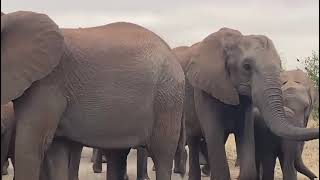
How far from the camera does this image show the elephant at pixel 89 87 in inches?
249

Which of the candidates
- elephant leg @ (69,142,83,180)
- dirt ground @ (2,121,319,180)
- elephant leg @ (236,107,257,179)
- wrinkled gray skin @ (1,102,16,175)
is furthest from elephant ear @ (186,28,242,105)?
dirt ground @ (2,121,319,180)

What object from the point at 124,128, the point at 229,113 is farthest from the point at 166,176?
the point at 229,113

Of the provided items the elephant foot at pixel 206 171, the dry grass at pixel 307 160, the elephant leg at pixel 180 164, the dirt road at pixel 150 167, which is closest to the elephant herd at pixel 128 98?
the elephant leg at pixel 180 164

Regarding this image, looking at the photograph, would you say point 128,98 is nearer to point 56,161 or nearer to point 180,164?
point 56,161

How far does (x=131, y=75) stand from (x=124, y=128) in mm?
522

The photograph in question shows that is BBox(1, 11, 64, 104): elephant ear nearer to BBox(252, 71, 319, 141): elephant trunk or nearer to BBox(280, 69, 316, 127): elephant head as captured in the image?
BBox(252, 71, 319, 141): elephant trunk

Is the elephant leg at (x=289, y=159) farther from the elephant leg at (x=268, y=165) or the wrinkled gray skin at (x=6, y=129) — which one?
the wrinkled gray skin at (x=6, y=129)

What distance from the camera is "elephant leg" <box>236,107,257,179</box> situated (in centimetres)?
848

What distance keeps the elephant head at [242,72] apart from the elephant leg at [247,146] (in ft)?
1.36

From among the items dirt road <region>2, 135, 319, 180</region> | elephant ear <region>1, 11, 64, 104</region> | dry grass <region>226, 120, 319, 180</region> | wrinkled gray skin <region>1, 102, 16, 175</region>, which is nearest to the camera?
elephant ear <region>1, 11, 64, 104</region>

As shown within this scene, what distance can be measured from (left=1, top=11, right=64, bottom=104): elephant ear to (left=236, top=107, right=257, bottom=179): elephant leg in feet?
9.59

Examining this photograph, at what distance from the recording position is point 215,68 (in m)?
8.55

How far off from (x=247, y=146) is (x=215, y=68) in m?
1.00

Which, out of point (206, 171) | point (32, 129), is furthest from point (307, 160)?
point (32, 129)
